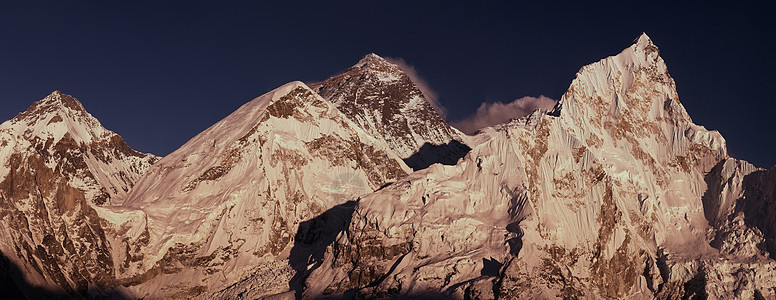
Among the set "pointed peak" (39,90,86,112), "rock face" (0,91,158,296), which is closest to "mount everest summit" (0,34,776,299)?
"rock face" (0,91,158,296)

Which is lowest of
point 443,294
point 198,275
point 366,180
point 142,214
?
point 443,294

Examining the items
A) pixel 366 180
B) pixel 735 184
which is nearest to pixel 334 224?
pixel 366 180

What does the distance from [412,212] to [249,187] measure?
28.1 meters

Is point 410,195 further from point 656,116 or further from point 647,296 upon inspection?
point 656,116

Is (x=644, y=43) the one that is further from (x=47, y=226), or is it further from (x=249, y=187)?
(x=47, y=226)

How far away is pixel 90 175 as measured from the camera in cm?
15488

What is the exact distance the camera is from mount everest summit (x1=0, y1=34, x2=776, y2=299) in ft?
389

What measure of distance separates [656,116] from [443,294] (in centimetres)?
5930

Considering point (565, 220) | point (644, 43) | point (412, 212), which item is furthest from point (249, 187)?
point (644, 43)

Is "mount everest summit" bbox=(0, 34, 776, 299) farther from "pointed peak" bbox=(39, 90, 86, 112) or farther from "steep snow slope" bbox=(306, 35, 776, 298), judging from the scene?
"pointed peak" bbox=(39, 90, 86, 112)

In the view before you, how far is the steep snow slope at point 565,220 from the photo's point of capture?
116 meters

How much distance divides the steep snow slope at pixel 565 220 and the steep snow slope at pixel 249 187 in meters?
16.5

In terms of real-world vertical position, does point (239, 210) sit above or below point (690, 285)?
above

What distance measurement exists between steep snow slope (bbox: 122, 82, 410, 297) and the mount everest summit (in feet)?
0.94
